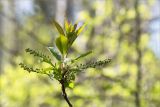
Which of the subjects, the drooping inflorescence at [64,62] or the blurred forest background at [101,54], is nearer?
the drooping inflorescence at [64,62]

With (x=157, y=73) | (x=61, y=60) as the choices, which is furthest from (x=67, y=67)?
(x=157, y=73)

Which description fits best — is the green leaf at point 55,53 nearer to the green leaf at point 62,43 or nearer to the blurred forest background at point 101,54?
the green leaf at point 62,43

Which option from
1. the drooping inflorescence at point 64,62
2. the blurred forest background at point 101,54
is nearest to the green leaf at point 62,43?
the drooping inflorescence at point 64,62

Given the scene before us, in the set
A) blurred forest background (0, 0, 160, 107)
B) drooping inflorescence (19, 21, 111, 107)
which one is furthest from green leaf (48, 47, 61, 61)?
blurred forest background (0, 0, 160, 107)

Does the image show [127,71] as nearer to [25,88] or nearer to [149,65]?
[149,65]

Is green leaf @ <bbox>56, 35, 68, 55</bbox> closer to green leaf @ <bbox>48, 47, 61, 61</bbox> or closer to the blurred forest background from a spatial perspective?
green leaf @ <bbox>48, 47, 61, 61</bbox>

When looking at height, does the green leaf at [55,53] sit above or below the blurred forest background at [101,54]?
below

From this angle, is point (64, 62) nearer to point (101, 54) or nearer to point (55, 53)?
point (55, 53)

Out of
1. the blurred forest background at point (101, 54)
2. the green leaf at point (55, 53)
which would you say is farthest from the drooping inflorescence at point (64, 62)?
the blurred forest background at point (101, 54)
